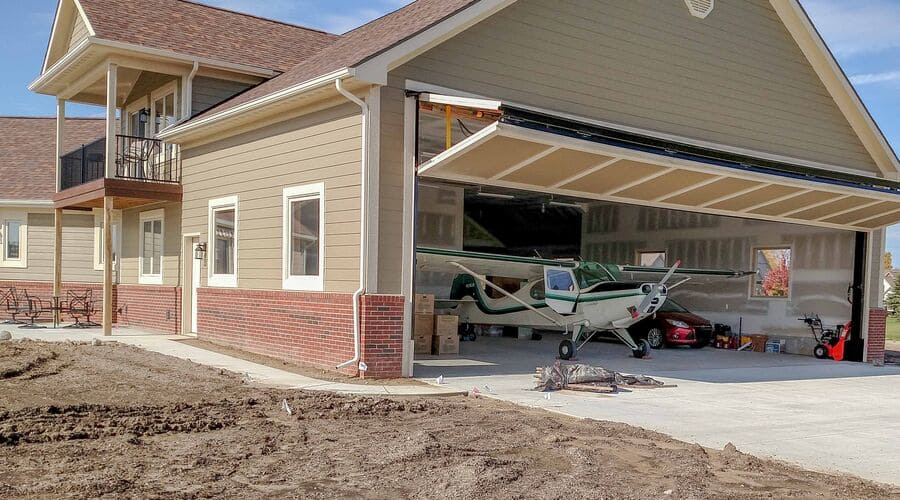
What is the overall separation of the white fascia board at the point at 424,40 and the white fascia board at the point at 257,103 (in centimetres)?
37

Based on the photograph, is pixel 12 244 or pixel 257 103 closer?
pixel 257 103

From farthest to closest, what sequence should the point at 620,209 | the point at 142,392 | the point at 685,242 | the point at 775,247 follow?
the point at 620,209 < the point at 685,242 < the point at 775,247 < the point at 142,392

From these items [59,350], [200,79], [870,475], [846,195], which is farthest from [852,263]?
[59,350]

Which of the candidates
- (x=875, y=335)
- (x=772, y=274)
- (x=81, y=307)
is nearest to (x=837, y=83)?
(x=875, y=335)

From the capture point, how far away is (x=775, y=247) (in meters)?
20.0

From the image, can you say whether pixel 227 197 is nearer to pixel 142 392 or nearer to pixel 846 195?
pixel 142 392

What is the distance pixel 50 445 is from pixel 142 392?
3032mm

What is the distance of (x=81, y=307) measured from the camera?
2144 cm

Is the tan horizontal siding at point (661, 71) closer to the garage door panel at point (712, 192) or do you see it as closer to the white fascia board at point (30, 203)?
the garage door panel at point (712, 192)

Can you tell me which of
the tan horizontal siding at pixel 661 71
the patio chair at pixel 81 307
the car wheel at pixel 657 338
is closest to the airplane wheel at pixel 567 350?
the tan horizontal siding at pixel 661 71

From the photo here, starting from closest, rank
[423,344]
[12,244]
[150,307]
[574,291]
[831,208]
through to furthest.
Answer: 1. [423,344]
2. [574,291]
3. [831,208]
4. [150,307]
5. [12,244]

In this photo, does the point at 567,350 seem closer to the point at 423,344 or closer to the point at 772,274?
the point at 423,344

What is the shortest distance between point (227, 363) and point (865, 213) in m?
13.5

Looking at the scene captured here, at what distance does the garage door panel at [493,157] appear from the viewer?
435 inches
